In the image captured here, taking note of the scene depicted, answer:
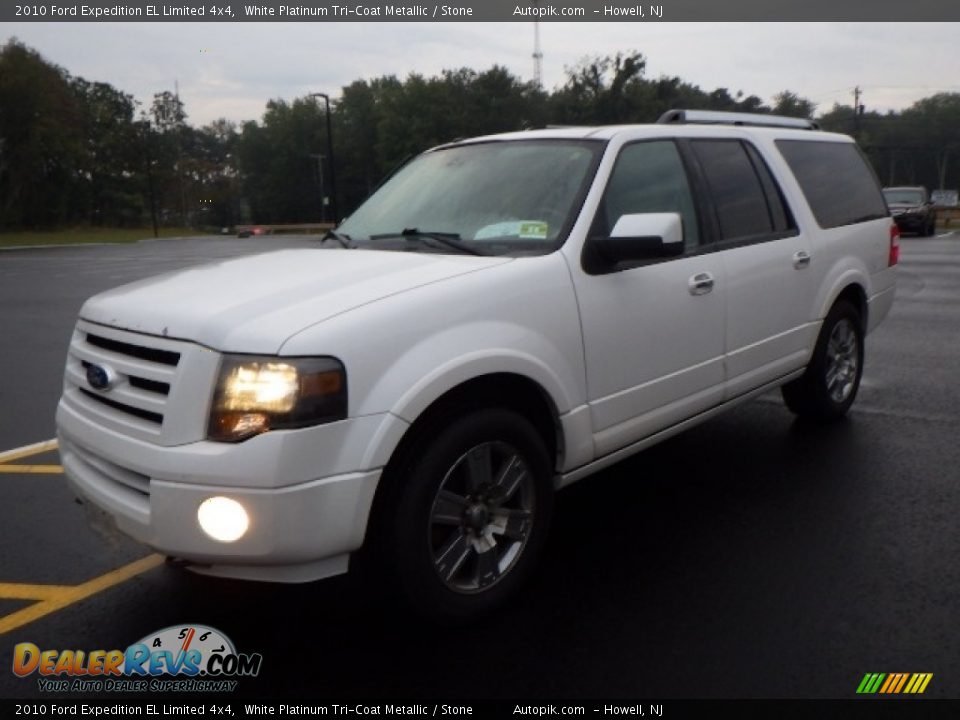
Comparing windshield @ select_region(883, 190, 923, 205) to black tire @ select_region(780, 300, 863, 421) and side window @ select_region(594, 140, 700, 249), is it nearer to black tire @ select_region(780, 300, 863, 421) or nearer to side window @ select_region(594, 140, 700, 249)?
black tire @ select_region(780, 300, 863, 421)

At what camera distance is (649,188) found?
13.5 feet

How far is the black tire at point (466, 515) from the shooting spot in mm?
2881

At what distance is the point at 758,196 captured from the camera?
15.9 feet

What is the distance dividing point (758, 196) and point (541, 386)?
2296mm

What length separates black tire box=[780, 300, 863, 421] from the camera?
17.7 feet

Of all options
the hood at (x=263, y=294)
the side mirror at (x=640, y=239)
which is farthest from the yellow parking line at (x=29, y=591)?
the side mirror at (x=640, y=239)

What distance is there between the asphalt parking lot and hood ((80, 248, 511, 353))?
35.3 inches

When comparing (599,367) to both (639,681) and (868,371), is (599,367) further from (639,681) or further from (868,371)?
(868,371)

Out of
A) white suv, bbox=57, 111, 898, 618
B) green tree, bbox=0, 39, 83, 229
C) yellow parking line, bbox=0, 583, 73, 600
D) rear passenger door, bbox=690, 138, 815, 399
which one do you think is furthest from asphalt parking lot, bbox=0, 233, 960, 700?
green tree, bbox=0, 39, 83, 229

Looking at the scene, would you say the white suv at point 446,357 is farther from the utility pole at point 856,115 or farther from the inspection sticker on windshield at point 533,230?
the utility pole at point 856,115

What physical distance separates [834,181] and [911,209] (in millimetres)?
25676

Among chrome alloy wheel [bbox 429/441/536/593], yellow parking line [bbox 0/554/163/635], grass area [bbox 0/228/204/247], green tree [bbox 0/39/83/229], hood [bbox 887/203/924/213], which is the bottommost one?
yellow parking line [bbox 0/554/163/635]

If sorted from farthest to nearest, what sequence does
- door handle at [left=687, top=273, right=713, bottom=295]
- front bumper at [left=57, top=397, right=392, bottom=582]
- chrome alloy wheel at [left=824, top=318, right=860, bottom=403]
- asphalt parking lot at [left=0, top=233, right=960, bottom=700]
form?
chrome alloy wheel at [left=824, top=318, right=860, bottom=403]
door handle at [left=687, top=273, right=713, bottom=295]
asphalt parking lot at [left=0, top=233, right=960, bottom=700]
front bumper at [left=57, top=397, right=392, bottom=582]

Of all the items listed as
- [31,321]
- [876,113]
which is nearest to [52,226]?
[31,321]
